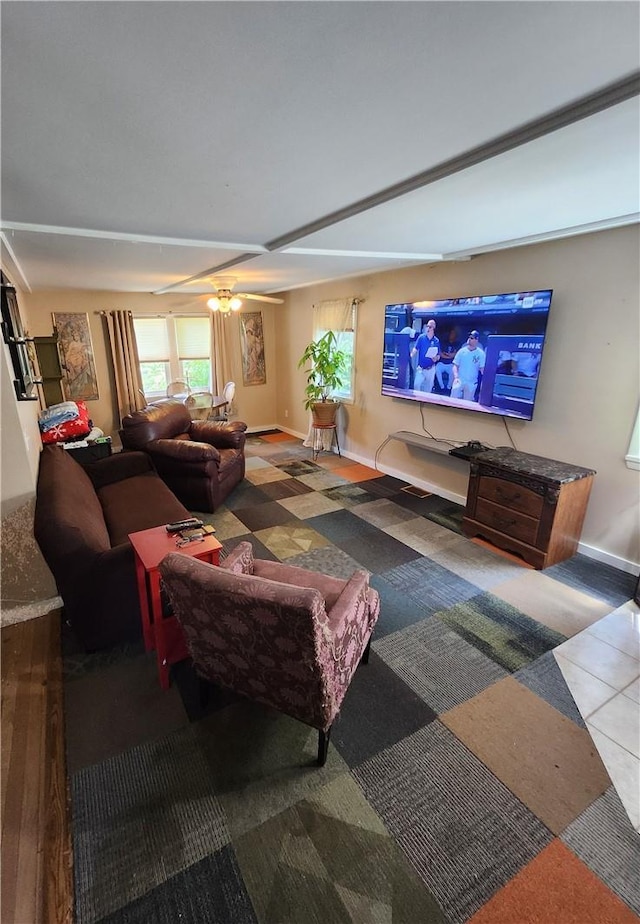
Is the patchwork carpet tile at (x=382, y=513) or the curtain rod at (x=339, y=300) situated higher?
the curtain rod at (x=339, y=300)

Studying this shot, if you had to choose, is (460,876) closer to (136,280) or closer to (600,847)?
(600,847)

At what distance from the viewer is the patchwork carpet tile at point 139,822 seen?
128 cm

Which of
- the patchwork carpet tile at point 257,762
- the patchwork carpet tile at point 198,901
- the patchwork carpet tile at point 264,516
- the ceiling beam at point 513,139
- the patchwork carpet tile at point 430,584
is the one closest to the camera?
the ceiling beam at point 513,139

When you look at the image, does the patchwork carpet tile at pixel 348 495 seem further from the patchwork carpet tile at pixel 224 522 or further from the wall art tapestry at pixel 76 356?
the wall art tapestry at pixel 76 356

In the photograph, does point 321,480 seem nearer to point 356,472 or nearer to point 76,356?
point 356,472

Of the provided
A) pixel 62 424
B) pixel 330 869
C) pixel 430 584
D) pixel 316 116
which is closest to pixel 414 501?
pixel 430 584

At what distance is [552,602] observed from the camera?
2.67 m

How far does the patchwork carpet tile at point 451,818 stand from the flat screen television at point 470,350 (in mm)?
2563

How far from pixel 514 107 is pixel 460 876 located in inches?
94.5

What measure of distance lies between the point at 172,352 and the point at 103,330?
98 cm

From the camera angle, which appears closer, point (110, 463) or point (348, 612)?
point (348, 612)

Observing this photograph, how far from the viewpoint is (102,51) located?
920mm

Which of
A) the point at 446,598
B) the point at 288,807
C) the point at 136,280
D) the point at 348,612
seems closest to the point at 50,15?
the point at 348,612

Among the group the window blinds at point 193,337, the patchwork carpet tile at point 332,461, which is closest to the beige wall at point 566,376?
the patchwork carpet tile at point 332,461
